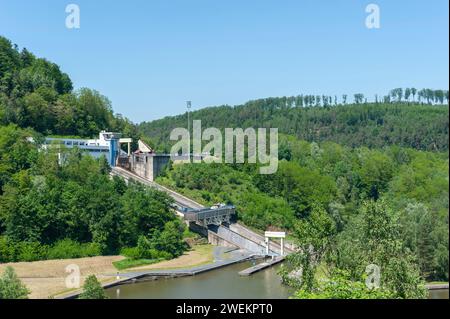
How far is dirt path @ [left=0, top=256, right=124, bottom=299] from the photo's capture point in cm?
1872

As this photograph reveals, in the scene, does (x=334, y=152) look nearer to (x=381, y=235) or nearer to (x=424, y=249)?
(x=424, y=249)

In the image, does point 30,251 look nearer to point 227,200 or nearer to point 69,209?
point 69,209

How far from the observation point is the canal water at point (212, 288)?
18188 millimetres

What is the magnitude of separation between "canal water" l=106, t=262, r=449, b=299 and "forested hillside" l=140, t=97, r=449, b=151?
40.5m

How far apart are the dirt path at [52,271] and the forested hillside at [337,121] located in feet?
127

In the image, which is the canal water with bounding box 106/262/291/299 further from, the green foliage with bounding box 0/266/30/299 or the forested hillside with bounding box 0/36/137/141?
the forested hillside with bounding box 0/36/137/141

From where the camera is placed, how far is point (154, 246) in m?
25.1

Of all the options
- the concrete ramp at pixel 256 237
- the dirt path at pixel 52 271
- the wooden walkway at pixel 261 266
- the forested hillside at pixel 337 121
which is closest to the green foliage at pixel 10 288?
the dirt path at pixel 52 271

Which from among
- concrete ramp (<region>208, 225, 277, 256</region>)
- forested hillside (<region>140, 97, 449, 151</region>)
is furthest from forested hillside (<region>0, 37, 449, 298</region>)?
forested hillside (<region>140, 97, 449, 151</region>)

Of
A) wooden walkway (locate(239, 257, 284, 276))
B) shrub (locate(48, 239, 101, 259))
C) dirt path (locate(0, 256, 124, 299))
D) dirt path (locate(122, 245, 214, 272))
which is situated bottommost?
wooden walkway (locate(239, 257, 284, 276))

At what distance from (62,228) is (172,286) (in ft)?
23.2

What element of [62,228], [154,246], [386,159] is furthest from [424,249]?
[386,159]

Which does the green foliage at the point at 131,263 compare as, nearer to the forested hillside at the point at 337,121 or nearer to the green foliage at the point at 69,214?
the green foliage at the point at 69,214
